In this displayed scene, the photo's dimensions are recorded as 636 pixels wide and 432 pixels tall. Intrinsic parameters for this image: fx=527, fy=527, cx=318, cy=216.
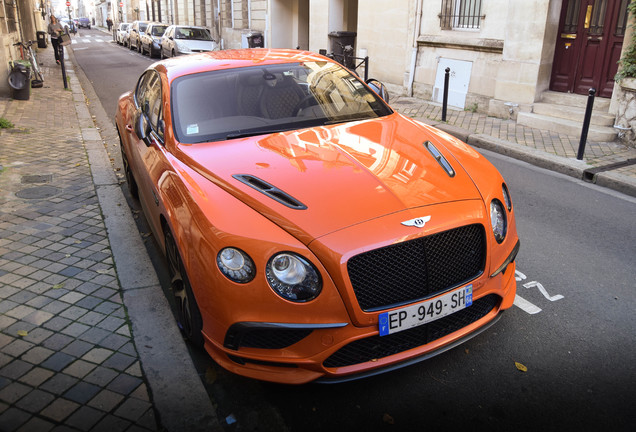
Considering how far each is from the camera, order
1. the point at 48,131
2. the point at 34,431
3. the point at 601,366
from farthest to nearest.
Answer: the point at 48,131 < the point at 601,366 < the point at 34,431

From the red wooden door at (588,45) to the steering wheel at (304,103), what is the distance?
7.60m

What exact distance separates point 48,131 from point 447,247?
844 cm

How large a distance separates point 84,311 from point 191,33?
2142 centimetres

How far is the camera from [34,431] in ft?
8.35

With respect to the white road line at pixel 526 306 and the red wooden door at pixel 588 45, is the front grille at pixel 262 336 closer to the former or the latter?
the white road line at pixel 526 306

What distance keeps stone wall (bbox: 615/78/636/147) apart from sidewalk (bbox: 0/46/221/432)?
301 inches

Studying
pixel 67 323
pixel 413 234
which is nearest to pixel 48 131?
pixel 67 323

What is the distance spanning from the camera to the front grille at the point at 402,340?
2.61 metres

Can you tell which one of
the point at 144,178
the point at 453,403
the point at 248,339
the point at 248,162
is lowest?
the point at 453,403

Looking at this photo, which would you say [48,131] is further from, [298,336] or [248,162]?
[298,336]

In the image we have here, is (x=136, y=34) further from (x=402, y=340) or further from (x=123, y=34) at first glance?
(x=402, y=340)

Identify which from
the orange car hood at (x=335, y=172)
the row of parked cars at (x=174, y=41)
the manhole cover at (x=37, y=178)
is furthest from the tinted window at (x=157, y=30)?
the orange car hood at (x=335, y=172)

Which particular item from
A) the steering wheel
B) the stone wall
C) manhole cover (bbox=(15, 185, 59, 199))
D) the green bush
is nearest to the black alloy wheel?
the steering wheel

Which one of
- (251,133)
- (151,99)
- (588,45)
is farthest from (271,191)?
(588,45)
